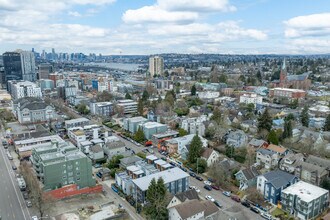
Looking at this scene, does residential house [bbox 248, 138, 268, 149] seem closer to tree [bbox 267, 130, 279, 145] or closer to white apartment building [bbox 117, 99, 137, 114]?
tree [bbox 267, 130, 279, 145]

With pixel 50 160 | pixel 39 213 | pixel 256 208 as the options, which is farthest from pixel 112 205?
pixel 256 208

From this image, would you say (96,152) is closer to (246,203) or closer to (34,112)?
(246,203)

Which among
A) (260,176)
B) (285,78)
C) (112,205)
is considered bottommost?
(112,205)

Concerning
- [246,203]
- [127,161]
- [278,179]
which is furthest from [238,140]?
[127,161]

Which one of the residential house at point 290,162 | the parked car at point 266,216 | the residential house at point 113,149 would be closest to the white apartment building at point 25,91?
the residential house at point 113,149

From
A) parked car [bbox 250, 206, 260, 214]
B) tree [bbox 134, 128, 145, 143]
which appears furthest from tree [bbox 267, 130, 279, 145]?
tree [bbox 134, 128, 145, 143]

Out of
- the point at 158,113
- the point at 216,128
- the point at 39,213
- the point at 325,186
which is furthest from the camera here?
the point at 158,113

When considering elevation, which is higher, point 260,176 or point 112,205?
point 260,176

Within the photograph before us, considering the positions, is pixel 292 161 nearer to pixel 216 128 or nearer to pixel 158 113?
pixel 216 128
